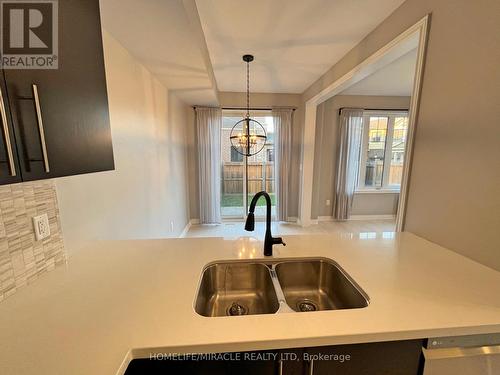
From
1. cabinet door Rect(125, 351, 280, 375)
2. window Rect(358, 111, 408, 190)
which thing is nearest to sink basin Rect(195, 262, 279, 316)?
cabinet door Rect(125, 351, 280, 375)

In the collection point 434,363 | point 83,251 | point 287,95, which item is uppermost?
point 287,95

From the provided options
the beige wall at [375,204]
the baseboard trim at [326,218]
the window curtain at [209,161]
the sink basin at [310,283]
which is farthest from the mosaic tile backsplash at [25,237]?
the beige wall at [375,204]

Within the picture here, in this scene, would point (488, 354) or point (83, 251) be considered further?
point (83, 251)

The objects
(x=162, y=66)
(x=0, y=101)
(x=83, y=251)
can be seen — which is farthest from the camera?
(x=162, y=66)

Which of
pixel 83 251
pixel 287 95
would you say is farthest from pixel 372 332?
pixel 287 95

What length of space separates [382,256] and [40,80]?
167cm

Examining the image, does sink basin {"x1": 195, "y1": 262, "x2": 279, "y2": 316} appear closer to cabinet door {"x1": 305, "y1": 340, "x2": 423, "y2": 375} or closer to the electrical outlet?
cabinet door {"x1": 305, "y1": 340, "x2": 423, "y2": 375}

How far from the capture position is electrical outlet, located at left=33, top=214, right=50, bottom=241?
928mm

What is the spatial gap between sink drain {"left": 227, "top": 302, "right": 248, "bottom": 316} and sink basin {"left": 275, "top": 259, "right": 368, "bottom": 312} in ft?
0.82

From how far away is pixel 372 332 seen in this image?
67cm

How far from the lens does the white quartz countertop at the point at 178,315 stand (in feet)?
1.98

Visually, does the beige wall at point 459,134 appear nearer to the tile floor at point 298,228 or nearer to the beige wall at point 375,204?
the tile floor at point 298,228

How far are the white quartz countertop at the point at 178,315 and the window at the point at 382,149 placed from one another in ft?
12.7

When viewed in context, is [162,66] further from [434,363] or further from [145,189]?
[434,363]
